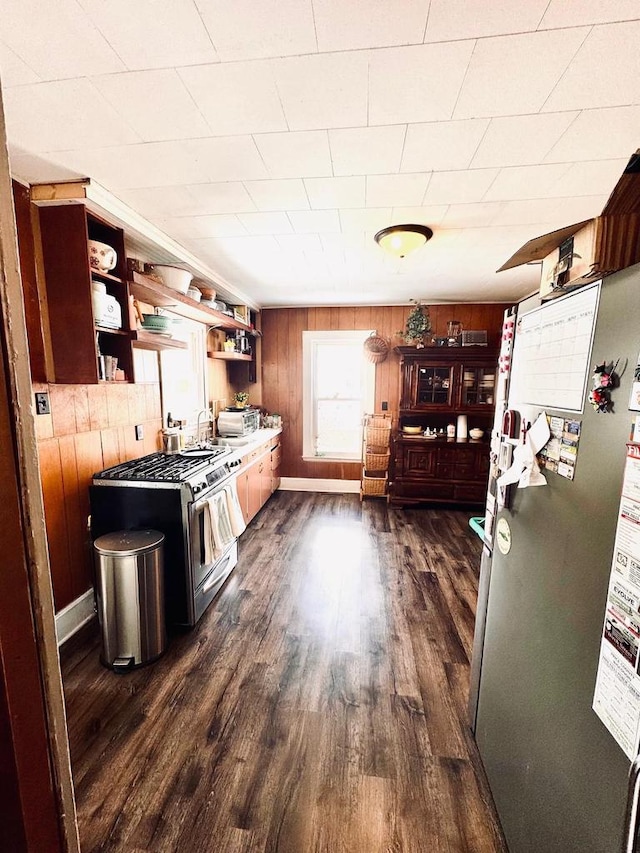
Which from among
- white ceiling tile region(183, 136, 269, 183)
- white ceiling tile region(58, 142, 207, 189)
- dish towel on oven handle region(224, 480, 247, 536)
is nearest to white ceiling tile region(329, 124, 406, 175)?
white ceiling tile region(183, 136, 269, 183)

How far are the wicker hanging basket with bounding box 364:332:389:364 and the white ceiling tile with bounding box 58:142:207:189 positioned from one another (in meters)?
3.12

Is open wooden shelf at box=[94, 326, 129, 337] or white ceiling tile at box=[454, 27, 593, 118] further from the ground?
white ceiling tile at box=[454, 27, 593, 118]

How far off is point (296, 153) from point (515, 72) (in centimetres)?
83

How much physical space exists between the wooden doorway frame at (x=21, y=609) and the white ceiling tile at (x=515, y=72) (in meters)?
1.35

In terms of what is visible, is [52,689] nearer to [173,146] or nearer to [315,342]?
[173,146]

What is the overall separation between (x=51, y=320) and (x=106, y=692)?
76.0 inches

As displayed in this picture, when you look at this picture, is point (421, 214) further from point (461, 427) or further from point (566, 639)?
point (461, 427)

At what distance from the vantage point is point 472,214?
2123 millimetres

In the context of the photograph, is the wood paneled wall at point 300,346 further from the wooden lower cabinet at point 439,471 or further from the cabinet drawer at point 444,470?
the cabinet drawer at point 444,470

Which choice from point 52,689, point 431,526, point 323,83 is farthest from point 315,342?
point 52,689

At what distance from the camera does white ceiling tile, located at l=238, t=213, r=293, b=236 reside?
214 cm

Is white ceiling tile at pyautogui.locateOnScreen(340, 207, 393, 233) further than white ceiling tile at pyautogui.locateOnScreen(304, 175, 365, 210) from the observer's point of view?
Yes

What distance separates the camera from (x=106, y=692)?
180 cm

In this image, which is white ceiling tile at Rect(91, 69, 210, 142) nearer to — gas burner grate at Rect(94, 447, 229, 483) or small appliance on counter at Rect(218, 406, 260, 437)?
Result: gas burner grate at Rect(94, 447, 229, 483)
